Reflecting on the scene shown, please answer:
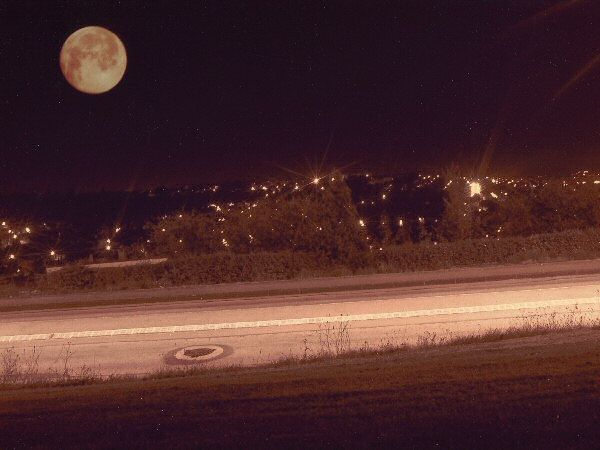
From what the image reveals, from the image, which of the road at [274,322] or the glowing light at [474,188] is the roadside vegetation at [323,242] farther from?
the road at [274,322]

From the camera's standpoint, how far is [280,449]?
4766 mm

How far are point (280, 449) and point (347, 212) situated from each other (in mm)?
20349

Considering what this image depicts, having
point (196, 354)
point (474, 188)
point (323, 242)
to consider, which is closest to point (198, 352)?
point (196, 354)

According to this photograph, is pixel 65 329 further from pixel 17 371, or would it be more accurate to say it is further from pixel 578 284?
pixel 578 284

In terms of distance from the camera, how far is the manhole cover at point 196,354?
12.1 meters

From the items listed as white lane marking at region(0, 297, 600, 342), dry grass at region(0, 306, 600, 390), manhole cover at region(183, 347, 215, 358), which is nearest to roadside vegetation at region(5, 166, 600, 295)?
white lane marking at region(0, 297, 600, 342)

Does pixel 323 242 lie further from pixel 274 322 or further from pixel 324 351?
pixel 324 351

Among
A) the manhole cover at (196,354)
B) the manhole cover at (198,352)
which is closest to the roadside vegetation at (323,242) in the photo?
the manhole cover at (196,354)

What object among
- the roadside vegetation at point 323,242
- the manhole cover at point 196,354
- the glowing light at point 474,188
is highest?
the glowing light at point 474,188

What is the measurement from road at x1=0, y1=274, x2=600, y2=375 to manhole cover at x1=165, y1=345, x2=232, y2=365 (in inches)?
1.0

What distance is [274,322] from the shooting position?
15.6 meters

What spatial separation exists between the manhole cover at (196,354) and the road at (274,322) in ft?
0.08

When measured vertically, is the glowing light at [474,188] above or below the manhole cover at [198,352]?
above

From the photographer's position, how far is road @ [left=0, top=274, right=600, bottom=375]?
12.6 metres
